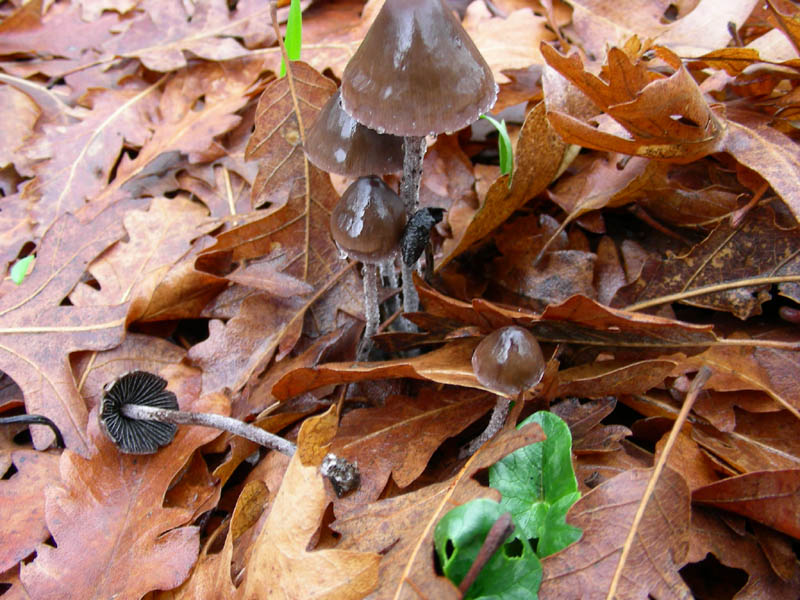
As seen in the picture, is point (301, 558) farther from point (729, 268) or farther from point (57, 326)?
point (729, 268)

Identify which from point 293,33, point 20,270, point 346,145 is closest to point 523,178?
point 346,145

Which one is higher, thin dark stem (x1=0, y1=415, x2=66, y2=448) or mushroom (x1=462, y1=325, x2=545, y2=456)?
mushroom (x1=462, y1=325, x2=545, y2=456)

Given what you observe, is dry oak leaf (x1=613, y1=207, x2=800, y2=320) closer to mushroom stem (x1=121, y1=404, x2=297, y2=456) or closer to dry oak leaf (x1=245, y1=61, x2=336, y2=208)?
mushroom stem (x1=121, y1=404, x2=297, y2=456)

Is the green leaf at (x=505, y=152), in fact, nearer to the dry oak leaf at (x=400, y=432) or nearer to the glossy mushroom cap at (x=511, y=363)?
the glossy mushroom cap at (x=511, y=363)

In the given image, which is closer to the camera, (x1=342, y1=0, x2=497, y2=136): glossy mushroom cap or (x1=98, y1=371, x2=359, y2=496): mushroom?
(x1=342, y1=0, x2=497, y2=136): glossy mushroom cap

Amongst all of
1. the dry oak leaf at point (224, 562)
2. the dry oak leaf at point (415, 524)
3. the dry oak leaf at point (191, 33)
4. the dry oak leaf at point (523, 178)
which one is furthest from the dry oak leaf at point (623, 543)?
the dry oak leaf at point (191, 33)

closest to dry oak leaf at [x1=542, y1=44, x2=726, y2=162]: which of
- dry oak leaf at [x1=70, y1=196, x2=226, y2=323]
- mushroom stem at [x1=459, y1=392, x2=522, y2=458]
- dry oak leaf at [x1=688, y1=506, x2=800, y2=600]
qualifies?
mushroom stem at [x1=459, y1=392, x2=522, y2=458]

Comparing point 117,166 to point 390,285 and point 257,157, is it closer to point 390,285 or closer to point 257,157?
point 257,157

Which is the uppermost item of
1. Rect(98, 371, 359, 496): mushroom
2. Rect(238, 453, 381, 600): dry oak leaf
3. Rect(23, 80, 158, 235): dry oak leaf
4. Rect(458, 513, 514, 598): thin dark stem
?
Rect(23, 80, 158, 235): dry oak leaf
